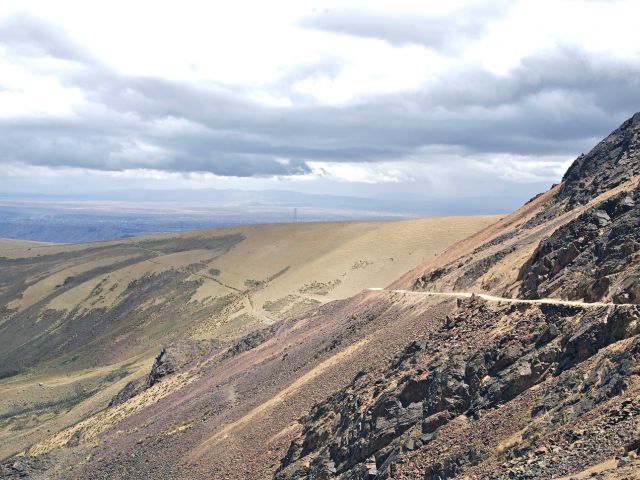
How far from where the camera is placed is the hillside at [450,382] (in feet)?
72.6

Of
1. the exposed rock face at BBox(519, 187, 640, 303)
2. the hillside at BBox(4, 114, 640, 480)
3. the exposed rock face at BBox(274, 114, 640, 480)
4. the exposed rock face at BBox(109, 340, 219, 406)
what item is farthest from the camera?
the exposed rock face at BBox(109, 340, 219, 406)

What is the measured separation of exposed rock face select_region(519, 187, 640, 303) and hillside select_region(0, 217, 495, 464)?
44376mm

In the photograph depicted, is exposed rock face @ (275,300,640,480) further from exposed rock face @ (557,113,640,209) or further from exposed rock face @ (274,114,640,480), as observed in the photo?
exposed rock face @ (557,113,640,209)

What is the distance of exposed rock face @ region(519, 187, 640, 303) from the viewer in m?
29.3

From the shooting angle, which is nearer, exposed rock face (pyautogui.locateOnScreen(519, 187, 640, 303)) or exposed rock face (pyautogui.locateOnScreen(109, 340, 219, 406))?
exposed rock face (pyautogui.locateOnScreen(519, 187, 640, 303))

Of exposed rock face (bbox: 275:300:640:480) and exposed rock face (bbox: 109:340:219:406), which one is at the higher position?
exposed rock face (bbox: 275:300:640:480)

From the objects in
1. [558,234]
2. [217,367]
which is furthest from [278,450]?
[217,367]

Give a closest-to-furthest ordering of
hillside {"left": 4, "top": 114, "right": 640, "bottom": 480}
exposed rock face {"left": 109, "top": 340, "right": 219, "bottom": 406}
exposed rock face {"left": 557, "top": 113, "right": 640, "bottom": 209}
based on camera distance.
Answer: hillside {"left": 4, "top": 114, "right": 640, "bottom": 480}
exposed rock face {"left": 557, "top": 113, "right": 640, "bottom": 209}
exposed rock face {"left": 109, "top": 340, "right": 219, "bottom": 406}

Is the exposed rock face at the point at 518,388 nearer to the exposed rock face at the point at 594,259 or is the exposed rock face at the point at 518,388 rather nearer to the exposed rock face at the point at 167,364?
the exposed rock face at the point at 594,259

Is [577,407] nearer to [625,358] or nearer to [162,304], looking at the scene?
[625,358]

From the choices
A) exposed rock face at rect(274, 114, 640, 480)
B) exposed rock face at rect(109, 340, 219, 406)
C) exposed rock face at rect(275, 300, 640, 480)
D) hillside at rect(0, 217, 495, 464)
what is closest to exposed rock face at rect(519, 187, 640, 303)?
exposed rock face at rect(274, 114, 640, 480)

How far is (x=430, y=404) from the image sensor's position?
27.9 metres

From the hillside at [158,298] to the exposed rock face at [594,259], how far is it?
4438cm

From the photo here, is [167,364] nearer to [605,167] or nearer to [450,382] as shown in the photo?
[605,167]
